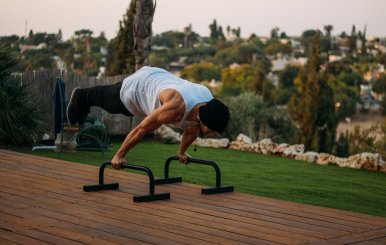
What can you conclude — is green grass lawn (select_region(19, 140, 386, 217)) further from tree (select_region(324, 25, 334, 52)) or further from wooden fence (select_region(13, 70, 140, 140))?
tree (select_region(324, 25, 334, 52))

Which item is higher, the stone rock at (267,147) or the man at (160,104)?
the man at (160,104)

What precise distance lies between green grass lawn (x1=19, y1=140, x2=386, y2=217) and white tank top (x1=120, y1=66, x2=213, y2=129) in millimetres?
2321

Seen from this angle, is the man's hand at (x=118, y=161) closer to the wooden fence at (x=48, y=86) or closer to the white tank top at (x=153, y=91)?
the white tank top at (x=153, y=91)

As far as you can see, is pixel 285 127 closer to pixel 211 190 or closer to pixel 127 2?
pixel 127 2

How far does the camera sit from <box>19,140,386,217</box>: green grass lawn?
25.5 ft

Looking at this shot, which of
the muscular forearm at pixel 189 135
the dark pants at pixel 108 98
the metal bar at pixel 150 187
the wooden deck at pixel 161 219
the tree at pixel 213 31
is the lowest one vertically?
the wooden deck at pixel 161 219

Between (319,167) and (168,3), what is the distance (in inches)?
1334

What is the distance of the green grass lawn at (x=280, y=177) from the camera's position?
25.5 feet

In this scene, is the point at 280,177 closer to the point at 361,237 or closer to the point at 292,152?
the point at 292,152

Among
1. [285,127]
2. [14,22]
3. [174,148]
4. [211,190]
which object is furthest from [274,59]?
[211,190]

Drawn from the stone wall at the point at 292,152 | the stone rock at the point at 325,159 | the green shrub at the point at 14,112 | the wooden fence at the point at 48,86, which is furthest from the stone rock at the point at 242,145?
the green shrub at the point at 14,112

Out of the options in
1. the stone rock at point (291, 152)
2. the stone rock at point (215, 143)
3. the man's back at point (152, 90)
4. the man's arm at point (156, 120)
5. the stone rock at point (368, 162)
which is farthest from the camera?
the stone rock at point (215, 143)

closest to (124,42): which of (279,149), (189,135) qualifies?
(279,149)

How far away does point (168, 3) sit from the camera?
1737 inches
